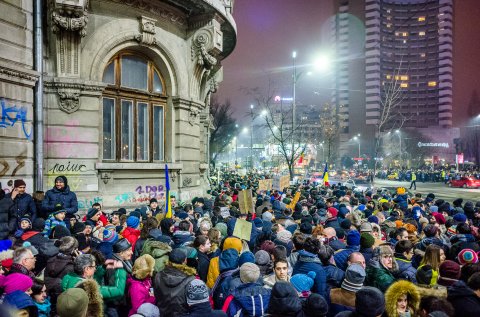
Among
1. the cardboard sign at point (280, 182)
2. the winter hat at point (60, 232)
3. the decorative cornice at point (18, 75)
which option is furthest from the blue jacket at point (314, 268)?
the cardboard sign at point (280, 182)

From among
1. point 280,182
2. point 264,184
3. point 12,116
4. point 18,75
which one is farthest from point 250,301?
point 264,184

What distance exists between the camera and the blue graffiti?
33.2 feet

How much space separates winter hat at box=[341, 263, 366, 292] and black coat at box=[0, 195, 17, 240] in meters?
6.94

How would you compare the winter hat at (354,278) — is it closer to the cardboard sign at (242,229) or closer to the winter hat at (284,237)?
the winter hat at (284,237)

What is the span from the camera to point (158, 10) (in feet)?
45.3

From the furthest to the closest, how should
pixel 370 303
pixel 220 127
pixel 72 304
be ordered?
pixel 220 127 → pixel 370 303 → pixel 72 304

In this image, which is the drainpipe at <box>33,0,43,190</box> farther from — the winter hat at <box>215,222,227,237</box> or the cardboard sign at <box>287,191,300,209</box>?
the cardboard sign at <box>287,191,300,209</box>

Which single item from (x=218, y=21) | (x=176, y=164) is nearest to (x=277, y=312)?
(x=176, y=164)

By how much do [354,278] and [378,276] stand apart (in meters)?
0.91

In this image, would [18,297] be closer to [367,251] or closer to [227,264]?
[227,264]

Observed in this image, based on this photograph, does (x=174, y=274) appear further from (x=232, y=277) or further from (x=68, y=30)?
(x=68, y=30)

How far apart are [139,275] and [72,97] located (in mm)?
8845

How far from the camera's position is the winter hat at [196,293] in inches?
150

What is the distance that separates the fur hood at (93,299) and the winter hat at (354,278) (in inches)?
105
